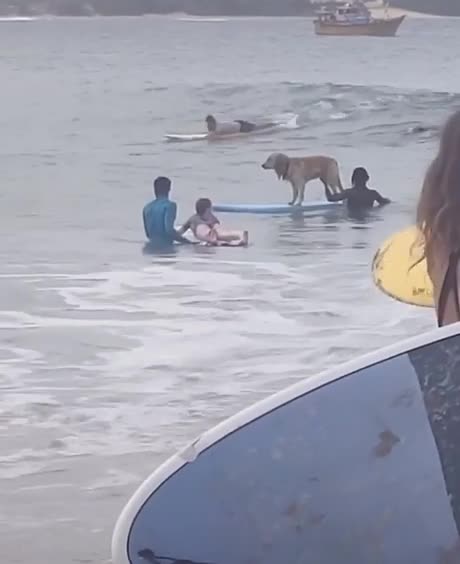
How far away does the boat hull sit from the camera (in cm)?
8450

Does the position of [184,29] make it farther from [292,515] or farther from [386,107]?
[292,515]

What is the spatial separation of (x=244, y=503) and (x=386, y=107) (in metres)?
35.8

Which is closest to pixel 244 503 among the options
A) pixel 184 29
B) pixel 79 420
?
pixel 79 420

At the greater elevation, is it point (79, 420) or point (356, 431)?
point (356, 431)

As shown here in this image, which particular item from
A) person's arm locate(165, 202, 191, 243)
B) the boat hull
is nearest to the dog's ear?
person's arm locate(165, 202, 191, 243)

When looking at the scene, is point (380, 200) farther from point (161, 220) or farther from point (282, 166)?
point (161, 220)

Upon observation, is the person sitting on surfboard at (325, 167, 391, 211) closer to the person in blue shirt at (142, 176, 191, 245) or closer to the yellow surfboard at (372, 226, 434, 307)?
the person in blue shirt at (142, 176, 191, 245)

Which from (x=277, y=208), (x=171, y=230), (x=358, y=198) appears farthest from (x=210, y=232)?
(x=358, y=198)

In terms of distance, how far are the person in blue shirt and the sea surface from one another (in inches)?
8.6

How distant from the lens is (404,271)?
3.04m

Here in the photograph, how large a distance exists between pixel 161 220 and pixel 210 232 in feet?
1.72

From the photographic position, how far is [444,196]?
2414 mm

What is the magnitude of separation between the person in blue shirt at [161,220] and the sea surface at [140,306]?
218 mm

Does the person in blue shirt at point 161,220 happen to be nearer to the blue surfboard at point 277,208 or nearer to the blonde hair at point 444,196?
the blue surfboard at point 277,208
